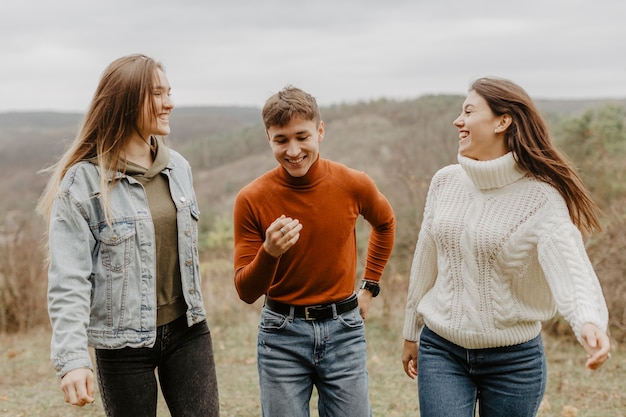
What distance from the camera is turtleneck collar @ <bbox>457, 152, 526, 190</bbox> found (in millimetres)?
2818

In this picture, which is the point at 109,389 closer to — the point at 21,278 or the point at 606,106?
the point at 21,278

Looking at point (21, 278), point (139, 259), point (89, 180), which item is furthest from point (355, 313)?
point (21, 278)

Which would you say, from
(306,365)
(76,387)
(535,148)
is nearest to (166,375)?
(76,387)

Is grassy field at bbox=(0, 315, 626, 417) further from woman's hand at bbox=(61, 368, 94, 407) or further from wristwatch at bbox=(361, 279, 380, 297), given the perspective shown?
woman's hand at bbox=(61, 368, 94, 407)

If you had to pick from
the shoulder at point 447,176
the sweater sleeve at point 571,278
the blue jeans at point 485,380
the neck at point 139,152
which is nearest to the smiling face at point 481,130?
the shoulder at point 447,176

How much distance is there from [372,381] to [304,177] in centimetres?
401

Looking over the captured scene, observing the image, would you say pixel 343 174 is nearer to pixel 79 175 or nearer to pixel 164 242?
pixel 164 242

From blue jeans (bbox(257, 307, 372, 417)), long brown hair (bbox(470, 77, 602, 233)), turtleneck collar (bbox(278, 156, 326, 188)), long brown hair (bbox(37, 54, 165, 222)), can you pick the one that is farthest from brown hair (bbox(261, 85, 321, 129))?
blue jeans (bbox(257, 307, 372, 417))

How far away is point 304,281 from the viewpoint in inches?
117

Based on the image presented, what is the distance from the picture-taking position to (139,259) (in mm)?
2775

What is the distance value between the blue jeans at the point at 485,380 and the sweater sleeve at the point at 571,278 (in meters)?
0.32

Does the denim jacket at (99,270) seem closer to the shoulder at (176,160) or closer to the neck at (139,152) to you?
the neck at (139,152)

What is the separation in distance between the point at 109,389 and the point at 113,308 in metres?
0.33

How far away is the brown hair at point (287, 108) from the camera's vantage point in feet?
9.39
